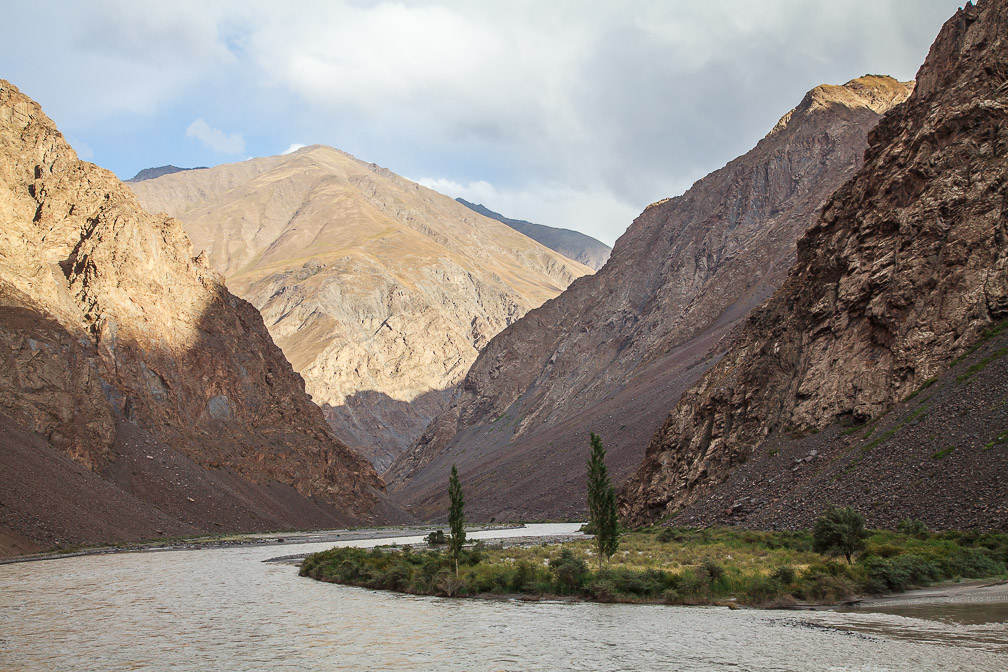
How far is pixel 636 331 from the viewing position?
13812 centimetres

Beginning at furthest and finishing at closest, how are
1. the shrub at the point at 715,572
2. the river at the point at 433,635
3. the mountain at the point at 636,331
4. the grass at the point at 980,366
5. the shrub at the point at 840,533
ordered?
the mountain at the point at 636,331
the grass at the point at 980,366
the shrub at the point at 840,533
the shrub at the point at 715,572
the river at the point at 433,635

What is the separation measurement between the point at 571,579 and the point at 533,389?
127 meters

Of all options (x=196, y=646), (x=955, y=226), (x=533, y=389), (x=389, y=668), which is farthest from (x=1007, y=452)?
(x=533, y=389)

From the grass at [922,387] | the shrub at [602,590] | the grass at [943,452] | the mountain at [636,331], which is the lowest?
the shrub at [602,590]

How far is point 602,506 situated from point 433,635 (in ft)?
42.3

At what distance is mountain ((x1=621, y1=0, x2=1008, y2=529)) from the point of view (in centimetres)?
3528

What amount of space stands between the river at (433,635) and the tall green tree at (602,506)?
17.8ft

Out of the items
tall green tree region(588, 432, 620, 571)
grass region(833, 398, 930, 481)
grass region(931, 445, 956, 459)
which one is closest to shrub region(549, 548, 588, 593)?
tall green tree region(588, 432, 620, 571)

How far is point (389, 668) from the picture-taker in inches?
667

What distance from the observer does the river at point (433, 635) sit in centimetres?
1661

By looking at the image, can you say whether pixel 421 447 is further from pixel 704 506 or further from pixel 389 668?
pixel 389 668

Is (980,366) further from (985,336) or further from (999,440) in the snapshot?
(999,440)

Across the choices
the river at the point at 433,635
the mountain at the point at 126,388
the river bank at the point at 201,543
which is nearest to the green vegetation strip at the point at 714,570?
the river at the point at 433,635

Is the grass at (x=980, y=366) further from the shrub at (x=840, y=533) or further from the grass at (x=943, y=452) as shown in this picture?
the shrub at (x=840, y=533)
